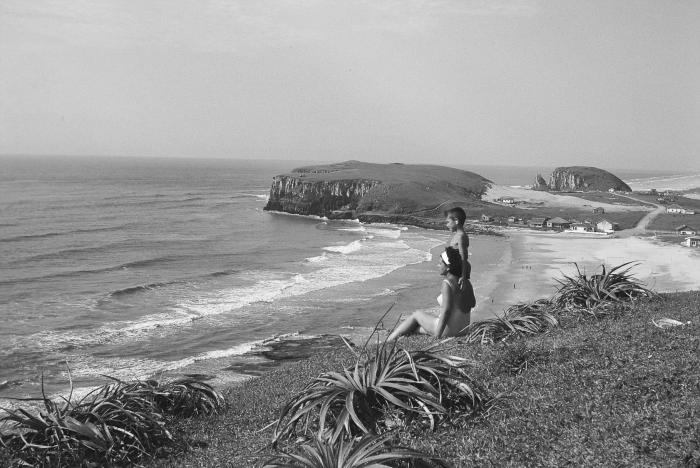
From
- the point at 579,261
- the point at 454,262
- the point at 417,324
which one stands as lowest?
the point at 579,261

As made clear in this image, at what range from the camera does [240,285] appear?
3950 cm

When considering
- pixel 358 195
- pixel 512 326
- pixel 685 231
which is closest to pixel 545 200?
pixel 358 195

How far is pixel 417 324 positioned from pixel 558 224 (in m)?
76.7

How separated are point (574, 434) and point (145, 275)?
130ft

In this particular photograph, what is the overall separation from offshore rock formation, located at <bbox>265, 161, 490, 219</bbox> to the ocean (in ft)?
69.7

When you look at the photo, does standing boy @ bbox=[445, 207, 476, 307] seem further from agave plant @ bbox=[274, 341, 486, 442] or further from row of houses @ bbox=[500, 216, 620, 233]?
row of houses @ bbox=[500, 216, 620, 233]

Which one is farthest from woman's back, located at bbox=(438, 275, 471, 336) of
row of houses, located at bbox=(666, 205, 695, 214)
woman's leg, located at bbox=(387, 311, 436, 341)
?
row of houses, located at bbox=(666, 205, 695, 214)

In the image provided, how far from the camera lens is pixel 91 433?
6.85m

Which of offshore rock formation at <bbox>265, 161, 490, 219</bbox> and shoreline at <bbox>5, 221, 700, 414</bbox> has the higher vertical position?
offshore rock formation at <bbox>265, 161, 490, 219</bbox>

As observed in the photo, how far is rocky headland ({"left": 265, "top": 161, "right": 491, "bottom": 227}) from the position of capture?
96.6 meters

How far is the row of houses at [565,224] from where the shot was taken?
76.4m

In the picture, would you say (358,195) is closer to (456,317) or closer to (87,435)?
(456,317)

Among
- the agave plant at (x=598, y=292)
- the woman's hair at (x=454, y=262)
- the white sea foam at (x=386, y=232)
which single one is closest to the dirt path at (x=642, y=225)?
the white sea foam at (x=386, y=232)

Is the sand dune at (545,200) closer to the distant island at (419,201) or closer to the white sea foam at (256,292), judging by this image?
the distant island at (419,201)
